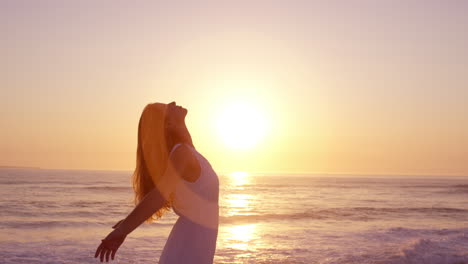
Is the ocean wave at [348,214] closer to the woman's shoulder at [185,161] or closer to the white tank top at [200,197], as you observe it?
the white tank top at [200,197]

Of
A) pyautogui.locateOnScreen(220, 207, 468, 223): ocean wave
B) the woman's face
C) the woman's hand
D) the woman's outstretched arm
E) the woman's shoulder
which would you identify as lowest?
pyautogui.locateOnScreen(220, 207, 468, 223): ocean wave

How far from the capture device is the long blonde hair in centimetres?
226

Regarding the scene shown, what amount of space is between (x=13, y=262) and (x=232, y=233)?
7848 mm

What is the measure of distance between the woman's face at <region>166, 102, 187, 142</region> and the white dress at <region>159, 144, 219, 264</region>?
0.12m

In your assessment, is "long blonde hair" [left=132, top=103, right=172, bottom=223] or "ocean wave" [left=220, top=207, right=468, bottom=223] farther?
"ocean wave" [left=220, top=207, right=468, bottom=223]

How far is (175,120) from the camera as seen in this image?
231 cm

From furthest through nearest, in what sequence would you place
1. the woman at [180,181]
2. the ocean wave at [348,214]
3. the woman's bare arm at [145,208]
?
the ocean wave at [348,214]
the woman at [180,181]
the woman's bare arm at [145,208]

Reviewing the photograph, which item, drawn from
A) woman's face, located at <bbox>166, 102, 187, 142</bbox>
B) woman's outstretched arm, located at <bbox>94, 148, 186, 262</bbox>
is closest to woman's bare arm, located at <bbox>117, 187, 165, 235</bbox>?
woman's outstretched arm, located at <bbox>94, 148, 186, 262</bbox>

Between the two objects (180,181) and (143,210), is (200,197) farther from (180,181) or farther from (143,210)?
(143,210)

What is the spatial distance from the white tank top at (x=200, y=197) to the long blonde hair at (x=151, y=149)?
71 millimetres

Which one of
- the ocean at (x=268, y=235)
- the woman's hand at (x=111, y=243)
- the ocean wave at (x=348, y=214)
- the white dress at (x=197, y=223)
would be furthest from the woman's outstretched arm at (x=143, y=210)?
the ocean wave at (x=348, y=214)

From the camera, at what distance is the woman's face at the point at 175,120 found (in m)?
2.26

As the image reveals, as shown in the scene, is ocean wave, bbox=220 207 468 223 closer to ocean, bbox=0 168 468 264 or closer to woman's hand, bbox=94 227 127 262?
ocean, bbox=0 168 468 264

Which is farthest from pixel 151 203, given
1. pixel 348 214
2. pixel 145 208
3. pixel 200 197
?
pixel 348 214
